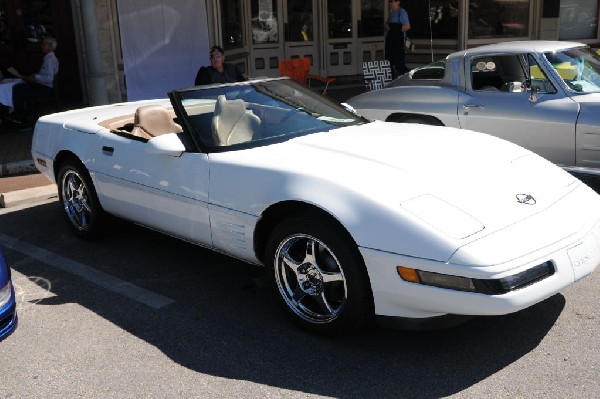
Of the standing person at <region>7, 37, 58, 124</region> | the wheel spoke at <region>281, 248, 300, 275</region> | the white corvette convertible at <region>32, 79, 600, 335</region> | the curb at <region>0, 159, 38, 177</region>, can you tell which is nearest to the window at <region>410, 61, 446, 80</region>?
the white corvette convertible at <region>32, 79, 600, 335</region>

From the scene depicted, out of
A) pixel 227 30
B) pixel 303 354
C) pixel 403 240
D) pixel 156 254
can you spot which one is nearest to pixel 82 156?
pixel 156 254

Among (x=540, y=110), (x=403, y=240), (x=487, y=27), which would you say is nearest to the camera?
(x=403, y=240)

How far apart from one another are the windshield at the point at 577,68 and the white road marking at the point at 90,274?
4255 mm

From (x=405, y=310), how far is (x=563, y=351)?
90 centimetres

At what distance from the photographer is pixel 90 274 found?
517cm

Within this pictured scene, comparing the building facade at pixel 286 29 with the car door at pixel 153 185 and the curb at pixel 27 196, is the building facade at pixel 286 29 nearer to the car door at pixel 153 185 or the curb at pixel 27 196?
the curb at pixel 27 196

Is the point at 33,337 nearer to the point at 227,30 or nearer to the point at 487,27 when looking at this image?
the point at 227,30

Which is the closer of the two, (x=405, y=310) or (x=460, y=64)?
(x=405, y=310)

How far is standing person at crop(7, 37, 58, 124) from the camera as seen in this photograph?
35.3 ft

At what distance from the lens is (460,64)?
7289 mm

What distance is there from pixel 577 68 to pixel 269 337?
4394mm

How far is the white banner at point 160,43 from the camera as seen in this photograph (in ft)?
38.8

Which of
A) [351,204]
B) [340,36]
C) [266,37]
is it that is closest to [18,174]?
[351,204]

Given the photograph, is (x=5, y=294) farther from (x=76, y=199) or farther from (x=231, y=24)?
(x=231, y=24)
